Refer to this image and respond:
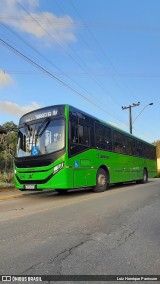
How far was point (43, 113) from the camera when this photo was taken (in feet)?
43.8

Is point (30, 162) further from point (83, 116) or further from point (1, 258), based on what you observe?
point (1, 258)

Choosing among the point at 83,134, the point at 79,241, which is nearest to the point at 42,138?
the point at 83,134

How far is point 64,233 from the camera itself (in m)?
6.73

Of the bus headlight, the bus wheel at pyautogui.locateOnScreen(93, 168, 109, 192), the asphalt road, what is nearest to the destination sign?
the bus headlight

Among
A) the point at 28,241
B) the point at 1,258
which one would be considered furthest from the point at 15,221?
the point at 1,258

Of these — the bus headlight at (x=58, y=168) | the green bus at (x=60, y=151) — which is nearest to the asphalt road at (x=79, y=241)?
the bus headlight at (x=58, y=168)

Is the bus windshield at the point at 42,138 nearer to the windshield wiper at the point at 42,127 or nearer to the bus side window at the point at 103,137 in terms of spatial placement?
the windshield wiper at the point at 42,127

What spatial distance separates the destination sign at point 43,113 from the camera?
13.0m

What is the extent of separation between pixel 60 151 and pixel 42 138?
935 millimetres

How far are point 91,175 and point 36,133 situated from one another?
10.1 feet

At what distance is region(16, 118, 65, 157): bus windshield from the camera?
12516 millimetres

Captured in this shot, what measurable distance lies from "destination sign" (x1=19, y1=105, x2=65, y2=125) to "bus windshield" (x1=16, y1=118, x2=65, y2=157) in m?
0.25

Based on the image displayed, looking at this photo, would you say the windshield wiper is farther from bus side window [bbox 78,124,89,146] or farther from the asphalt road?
the asphalt road

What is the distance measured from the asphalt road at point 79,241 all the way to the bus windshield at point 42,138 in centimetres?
320
